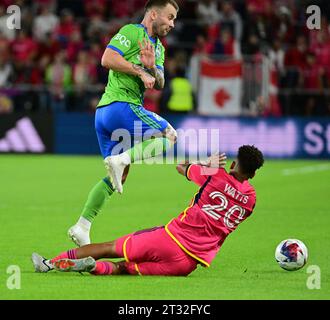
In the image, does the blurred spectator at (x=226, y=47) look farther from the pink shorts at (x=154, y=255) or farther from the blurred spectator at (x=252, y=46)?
the pink shorts at (x=154, y=255)

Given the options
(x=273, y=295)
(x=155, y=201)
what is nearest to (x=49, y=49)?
(x=155, y=201)

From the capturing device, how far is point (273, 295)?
7.73 metres

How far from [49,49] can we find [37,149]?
2.57 metres

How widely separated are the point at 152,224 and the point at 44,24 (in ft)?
45.8

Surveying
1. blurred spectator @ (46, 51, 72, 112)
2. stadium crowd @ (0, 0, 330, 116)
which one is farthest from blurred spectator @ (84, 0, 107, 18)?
blurred spectator @ (46, 51, 72, 112)

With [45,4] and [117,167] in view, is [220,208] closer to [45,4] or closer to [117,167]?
[117,167]

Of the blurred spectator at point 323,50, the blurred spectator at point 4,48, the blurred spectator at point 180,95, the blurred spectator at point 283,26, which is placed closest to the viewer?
the blurred spectator at point 323,50

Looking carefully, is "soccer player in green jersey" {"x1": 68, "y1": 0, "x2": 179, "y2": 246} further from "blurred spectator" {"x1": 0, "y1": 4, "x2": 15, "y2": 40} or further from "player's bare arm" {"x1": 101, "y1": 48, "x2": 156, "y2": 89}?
"blurred spectator" {"x1": 0, "y1": 4, "x2": 15, "y2": 40}

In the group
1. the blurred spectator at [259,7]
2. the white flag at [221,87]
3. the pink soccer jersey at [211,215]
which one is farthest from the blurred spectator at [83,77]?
the pink soccer jersey at [211,215]

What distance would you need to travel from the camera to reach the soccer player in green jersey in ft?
31.6

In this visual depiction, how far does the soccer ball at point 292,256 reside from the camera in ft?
29.7

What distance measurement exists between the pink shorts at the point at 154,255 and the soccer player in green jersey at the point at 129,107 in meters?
1.07
